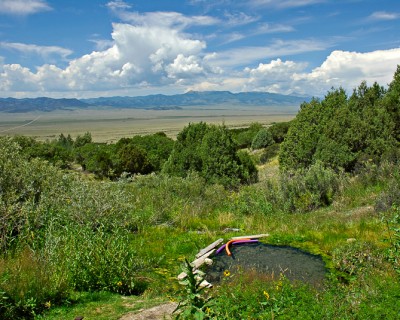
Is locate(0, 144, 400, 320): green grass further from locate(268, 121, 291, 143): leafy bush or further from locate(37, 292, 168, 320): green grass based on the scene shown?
locate(268, 121, 291, 143): leafy bush

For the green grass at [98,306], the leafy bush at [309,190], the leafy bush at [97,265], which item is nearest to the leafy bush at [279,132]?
the leafy bush at [309,190]

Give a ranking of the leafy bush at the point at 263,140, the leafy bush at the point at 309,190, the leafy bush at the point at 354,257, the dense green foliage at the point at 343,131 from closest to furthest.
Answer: the leafy bush at the point at 354,257
the leafy bush at the point at 309,190
the dense green foliage at the point at 343,131
the leafy bush at the point at 263,140

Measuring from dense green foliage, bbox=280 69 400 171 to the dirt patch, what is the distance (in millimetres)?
13804

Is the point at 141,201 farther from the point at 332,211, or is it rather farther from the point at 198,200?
the point at 332,211

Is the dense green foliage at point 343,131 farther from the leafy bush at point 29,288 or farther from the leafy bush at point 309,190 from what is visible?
the leafy bush at point 29,288

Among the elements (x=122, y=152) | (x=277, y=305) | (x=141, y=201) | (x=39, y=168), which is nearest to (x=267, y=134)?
(x=122, y=152)

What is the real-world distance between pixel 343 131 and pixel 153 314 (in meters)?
16.8

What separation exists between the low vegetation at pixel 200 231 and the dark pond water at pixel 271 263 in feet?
0.96

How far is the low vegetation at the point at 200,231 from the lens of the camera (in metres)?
4.74

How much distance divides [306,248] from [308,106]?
1564cm

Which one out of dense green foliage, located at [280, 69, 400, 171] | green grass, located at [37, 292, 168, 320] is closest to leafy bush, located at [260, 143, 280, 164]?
dense green foliage, located at [280, 69, 400, 171]

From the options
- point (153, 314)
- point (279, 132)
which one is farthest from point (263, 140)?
point (153, 314)

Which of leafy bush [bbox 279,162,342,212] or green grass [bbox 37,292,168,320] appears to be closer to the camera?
green grass [bbox 37,292,168,320]

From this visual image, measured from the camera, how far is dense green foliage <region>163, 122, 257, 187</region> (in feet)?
63.2
